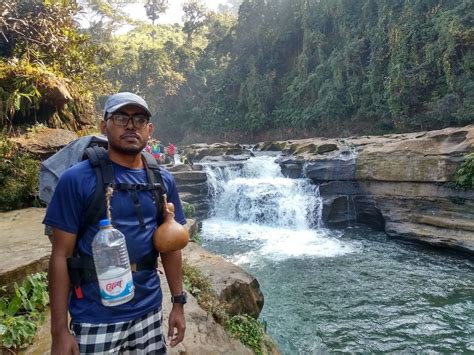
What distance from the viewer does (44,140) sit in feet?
22.1

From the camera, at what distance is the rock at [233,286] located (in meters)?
4.14

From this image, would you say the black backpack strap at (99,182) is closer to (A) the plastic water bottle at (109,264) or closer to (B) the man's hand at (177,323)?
(A) the plastic water bottle at (109,264)

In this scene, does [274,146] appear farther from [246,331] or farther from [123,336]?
[123,336]

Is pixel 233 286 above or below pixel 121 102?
below

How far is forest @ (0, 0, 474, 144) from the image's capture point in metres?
7.78

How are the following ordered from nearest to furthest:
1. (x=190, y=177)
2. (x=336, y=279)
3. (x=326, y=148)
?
(x=336, y=279), (x=190, y=177), (x=326, y=148)

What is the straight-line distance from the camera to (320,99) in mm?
26125

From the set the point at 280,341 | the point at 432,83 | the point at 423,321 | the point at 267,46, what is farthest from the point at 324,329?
the point at 267,46

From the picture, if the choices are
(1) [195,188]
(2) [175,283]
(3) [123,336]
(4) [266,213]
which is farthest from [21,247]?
(1) [195,188]

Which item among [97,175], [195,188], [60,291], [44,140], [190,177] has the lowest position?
[195,188]

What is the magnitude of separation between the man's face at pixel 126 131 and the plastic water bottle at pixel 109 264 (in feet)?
1.23

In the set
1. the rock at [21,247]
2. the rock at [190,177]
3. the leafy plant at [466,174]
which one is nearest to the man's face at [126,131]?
the rock at [21,247]

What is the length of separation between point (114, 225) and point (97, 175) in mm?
233

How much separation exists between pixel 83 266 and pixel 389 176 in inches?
401
